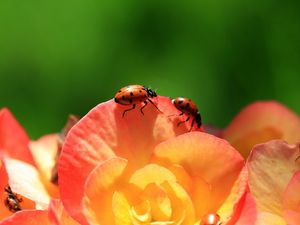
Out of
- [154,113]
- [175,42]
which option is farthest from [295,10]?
[154,113]

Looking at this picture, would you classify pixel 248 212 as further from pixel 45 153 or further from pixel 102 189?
pixel 45 153

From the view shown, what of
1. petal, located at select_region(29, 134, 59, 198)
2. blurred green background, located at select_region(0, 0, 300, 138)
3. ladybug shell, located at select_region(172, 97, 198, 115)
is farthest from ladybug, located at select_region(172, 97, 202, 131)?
blurred green background, located at select_region(0, 0, 300, 138)

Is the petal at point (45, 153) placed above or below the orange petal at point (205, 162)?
below

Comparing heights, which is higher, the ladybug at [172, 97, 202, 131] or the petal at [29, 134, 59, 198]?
the ladybug at [172, 97, 202, 131]

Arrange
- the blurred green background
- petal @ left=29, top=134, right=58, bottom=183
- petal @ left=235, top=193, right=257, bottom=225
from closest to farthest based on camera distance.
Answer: petal @ left=235, top=193, right=257, bottom=225, petal @ left=29, top=134, right=58, bottom=183, the blurred green background

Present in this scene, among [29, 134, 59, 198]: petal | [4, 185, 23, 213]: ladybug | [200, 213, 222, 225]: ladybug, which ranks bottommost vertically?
[29, 134, 59, 198]: petal

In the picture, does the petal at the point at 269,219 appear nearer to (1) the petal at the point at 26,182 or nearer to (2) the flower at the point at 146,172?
(2) the flower at the point at 146,172

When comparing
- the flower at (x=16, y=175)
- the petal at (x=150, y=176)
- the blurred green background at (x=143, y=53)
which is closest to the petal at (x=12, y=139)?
the flower at (x=16, y=175)

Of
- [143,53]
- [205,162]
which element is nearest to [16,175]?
[205,162]

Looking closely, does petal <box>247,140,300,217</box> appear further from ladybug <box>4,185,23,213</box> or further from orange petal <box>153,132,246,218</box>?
ladybug <box>4,185,23,213</box>
